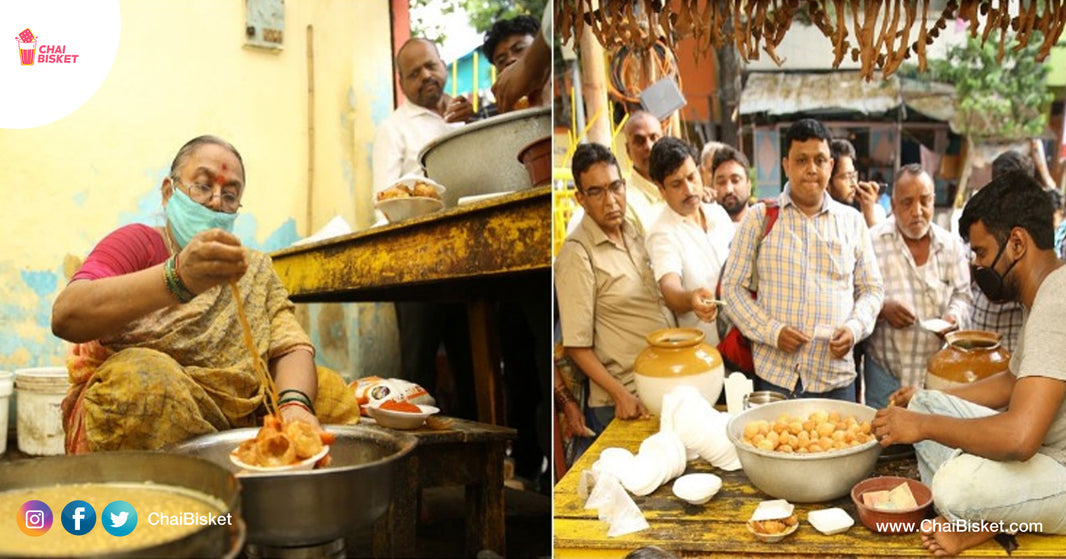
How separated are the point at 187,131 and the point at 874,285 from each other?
4.60 feet

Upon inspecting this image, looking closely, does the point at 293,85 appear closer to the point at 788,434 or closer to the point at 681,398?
the point at 681,398

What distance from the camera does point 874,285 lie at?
5.70ft

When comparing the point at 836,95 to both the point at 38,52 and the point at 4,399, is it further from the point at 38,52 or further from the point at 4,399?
the point at 4,399

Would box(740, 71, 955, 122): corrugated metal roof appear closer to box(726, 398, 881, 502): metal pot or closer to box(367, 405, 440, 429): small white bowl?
box(726, 398, 881, 502): metal pot

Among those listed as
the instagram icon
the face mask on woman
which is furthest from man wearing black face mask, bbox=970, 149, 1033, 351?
the instagram icon

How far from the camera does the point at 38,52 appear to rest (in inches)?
50.8

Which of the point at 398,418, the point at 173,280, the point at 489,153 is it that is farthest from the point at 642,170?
the point at 173,280

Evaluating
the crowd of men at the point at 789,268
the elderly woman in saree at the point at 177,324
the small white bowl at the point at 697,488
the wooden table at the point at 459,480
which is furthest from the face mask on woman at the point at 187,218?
the small white bowl at the point at 697,488

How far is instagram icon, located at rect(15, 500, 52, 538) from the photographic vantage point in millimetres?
1107

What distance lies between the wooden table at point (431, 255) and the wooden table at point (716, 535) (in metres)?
0.51

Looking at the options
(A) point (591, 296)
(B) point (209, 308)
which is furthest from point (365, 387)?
(A) point (591, 296)

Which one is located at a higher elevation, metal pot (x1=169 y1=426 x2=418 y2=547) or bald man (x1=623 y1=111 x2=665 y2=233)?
bald man (x1=623 y1=111 x2=665 y2=233)

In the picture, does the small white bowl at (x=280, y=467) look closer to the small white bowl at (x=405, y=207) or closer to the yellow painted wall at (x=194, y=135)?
the yellow painted wall at (x=194, y=135)

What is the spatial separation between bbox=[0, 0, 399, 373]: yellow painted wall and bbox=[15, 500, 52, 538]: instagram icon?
0.89ft
